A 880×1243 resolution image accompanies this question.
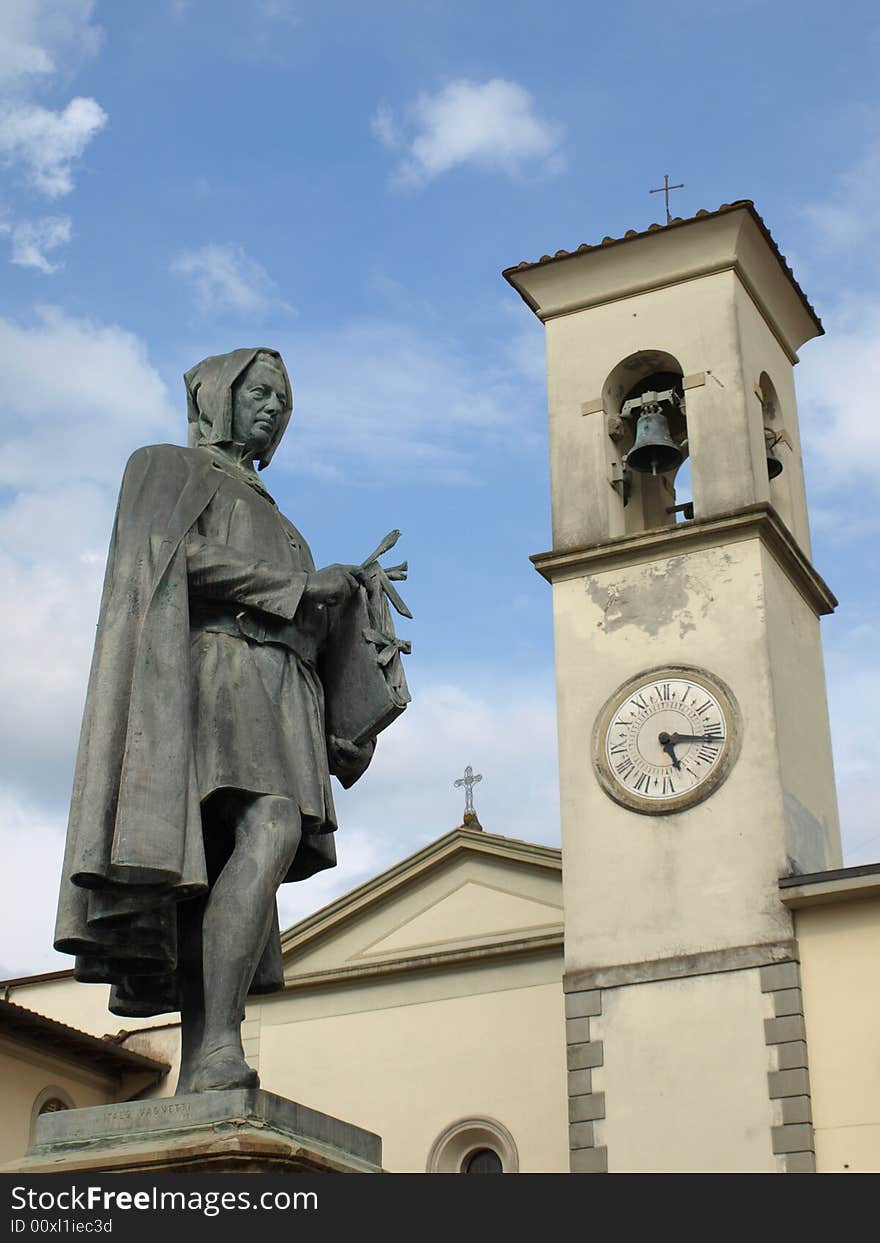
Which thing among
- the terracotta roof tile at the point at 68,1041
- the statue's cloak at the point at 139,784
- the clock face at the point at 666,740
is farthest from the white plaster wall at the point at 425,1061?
the statue's cloak at the point at 139,784

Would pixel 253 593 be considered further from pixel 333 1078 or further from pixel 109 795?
pixel 333 1078

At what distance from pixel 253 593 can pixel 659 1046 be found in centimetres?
1276

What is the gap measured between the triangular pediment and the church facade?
0.04 meters

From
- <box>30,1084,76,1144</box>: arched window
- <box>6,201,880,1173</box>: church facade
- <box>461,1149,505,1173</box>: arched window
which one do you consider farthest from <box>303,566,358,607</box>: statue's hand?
<box>30,1084,76,1144</box>: arched window

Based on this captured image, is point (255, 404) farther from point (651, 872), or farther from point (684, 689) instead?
point (684, 689)

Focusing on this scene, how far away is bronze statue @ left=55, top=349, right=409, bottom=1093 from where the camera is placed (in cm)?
442

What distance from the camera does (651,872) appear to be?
17.5 m

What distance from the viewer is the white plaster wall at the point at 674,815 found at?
1706 centimetres

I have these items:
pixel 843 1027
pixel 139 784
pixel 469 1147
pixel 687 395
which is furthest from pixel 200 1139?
pixel 469 1147

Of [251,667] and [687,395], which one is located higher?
[687,395]

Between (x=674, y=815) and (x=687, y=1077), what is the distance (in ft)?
8.34

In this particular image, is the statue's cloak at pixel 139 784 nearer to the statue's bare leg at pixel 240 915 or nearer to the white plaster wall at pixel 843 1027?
the statue's bare leg at pixel 240 915

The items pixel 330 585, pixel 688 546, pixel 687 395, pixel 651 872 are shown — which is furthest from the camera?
pixel 687 395

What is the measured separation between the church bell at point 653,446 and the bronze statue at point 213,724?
46.8 ft
